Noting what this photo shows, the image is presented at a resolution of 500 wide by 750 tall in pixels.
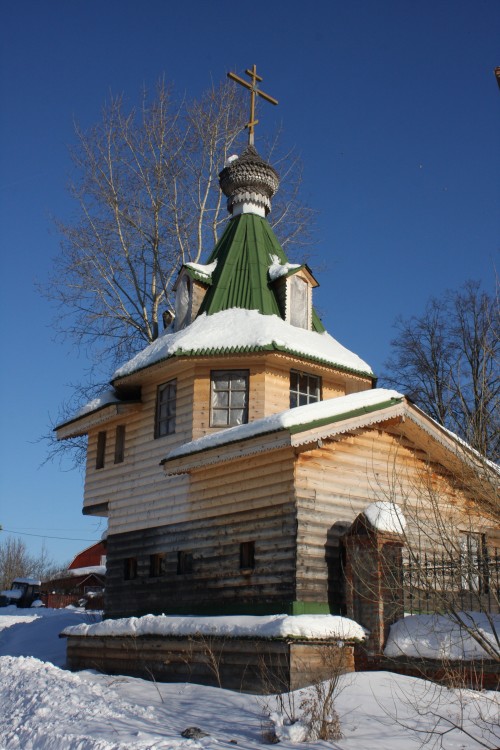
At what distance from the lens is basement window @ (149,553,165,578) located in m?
15.5

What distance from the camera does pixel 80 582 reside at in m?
43.1

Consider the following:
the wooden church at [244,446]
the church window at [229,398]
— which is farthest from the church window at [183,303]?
the church window at [229,398]

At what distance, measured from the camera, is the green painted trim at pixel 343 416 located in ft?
38.3

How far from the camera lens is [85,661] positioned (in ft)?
49.7

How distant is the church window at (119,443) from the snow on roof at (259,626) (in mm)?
4845

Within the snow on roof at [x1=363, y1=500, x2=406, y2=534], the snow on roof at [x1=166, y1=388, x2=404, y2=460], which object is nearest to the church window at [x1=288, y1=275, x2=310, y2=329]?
the snow on roof at [x1=166, y1=388, x2=404, y2=460]

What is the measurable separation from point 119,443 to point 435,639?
9.52 m

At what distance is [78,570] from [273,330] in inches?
1275

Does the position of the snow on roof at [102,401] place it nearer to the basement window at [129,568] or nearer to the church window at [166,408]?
the church window at [166,408]

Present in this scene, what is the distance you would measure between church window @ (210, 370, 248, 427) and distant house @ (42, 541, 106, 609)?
23272mm

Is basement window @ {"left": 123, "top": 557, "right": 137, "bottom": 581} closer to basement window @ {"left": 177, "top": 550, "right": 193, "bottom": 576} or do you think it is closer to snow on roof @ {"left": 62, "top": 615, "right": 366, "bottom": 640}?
basement window @ {"left": 177, "top": 550, "right": 193, "bottom": 576}

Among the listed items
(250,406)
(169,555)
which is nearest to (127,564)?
(169,555)

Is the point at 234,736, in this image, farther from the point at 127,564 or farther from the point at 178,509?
the point at 127,564

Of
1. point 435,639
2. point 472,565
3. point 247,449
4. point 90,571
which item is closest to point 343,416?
point 247,449
